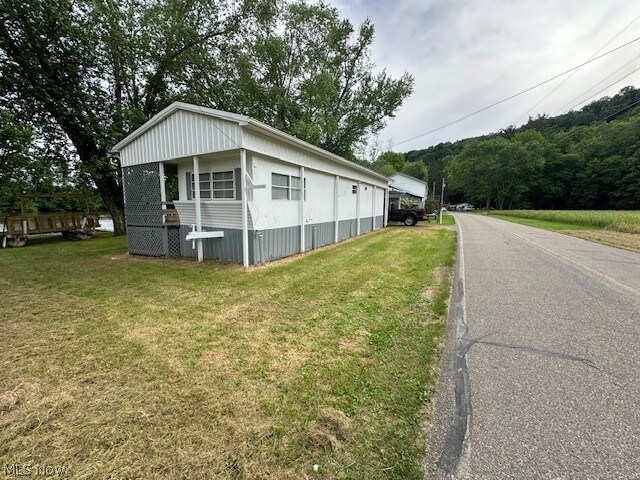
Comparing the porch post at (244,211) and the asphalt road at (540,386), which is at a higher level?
the porch post at (244,211)

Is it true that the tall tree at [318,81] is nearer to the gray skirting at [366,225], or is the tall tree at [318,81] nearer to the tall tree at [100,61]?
the tall tree at [100,61]

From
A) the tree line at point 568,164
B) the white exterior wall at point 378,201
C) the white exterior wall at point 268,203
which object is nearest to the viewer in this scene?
the white exterior wall at point 268,203

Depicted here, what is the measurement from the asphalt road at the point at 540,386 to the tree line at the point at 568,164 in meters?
50.3

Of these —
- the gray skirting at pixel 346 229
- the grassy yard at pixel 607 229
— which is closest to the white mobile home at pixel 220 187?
the gray skirting at pixel 346 229

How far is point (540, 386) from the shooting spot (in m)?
2.31

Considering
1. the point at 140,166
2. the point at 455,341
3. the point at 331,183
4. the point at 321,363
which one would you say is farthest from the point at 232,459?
the point at 331,183

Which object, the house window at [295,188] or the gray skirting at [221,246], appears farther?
the house window at [295,188]

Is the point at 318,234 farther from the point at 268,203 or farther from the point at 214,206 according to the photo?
the point at 214,206

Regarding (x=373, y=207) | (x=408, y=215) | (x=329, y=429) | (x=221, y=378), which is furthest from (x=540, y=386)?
(x=408, y=215)

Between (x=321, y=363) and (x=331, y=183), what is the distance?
893cm

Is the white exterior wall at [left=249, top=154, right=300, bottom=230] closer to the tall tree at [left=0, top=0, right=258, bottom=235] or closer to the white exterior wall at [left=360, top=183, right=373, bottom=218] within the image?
the white exterior wall at [left=360, top=183, right=373, bottom=218]

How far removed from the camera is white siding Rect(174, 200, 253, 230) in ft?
23.5

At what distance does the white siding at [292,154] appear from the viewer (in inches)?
263

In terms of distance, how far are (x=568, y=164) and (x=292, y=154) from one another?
5830 cm
